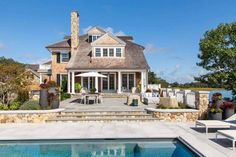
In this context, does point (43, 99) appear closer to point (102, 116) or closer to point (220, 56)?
point (102, 116)

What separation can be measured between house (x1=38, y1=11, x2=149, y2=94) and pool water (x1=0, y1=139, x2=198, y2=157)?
907 inches

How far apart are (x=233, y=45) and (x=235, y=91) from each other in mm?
4586

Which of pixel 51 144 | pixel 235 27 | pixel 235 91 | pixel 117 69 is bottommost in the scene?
pixel 51 144

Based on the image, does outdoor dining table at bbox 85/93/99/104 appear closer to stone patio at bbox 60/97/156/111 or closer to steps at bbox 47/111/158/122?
stone patio at bbox 60/97/156/111

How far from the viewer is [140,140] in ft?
41.2

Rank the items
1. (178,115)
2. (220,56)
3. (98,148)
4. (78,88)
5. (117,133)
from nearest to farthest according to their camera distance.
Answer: (98,148) < (117,133) < (178,115) < (220,56) < (78,88)

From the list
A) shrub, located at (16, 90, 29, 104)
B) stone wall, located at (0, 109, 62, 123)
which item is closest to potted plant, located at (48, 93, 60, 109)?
stone wall, located at (0, 109, 62, 123)

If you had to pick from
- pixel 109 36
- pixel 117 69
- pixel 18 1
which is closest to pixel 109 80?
pixel 117 69

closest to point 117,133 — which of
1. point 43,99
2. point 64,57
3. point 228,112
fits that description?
point 228,112

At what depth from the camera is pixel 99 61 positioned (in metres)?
37.7

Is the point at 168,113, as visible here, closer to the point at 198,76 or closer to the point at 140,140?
the point at 140,140

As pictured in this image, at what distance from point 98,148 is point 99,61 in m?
26.5

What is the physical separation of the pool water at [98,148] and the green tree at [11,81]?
38.5 ft

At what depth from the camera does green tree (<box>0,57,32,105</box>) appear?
23031mm
